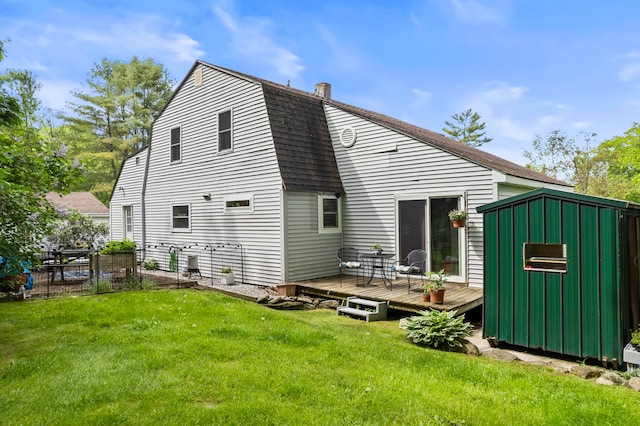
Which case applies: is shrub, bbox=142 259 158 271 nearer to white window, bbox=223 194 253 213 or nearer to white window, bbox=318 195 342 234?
white window, bbox=223 194 253 213

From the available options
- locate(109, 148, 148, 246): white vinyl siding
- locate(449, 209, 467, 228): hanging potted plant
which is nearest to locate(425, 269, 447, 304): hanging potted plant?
locate(449, 209, 467, 228): hanging potted plant

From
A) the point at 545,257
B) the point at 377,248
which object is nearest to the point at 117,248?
the point at 377,248

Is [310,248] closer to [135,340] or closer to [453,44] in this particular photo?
[135,340]

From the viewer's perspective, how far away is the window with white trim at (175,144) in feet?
41.8

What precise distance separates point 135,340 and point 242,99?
738 centimetres

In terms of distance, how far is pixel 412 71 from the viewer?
2295cm

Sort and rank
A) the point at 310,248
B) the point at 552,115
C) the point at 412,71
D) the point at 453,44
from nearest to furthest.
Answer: the point at 310,248 < the point at 453,44 < the point at 412,71 < the point at 552,115

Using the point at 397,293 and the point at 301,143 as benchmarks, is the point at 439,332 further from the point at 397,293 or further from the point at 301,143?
the point at 301,143

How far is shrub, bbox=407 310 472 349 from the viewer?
541 cm

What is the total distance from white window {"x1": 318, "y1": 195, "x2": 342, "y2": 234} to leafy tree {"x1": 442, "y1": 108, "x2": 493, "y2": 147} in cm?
2986

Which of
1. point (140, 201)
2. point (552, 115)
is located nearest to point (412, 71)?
point (552, 115)

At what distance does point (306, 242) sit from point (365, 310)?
9.49 ft

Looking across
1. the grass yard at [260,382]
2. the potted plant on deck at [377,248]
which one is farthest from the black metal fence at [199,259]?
the grass yard at [260,382]

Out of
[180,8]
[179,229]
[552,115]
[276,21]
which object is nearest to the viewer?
[180,8]
